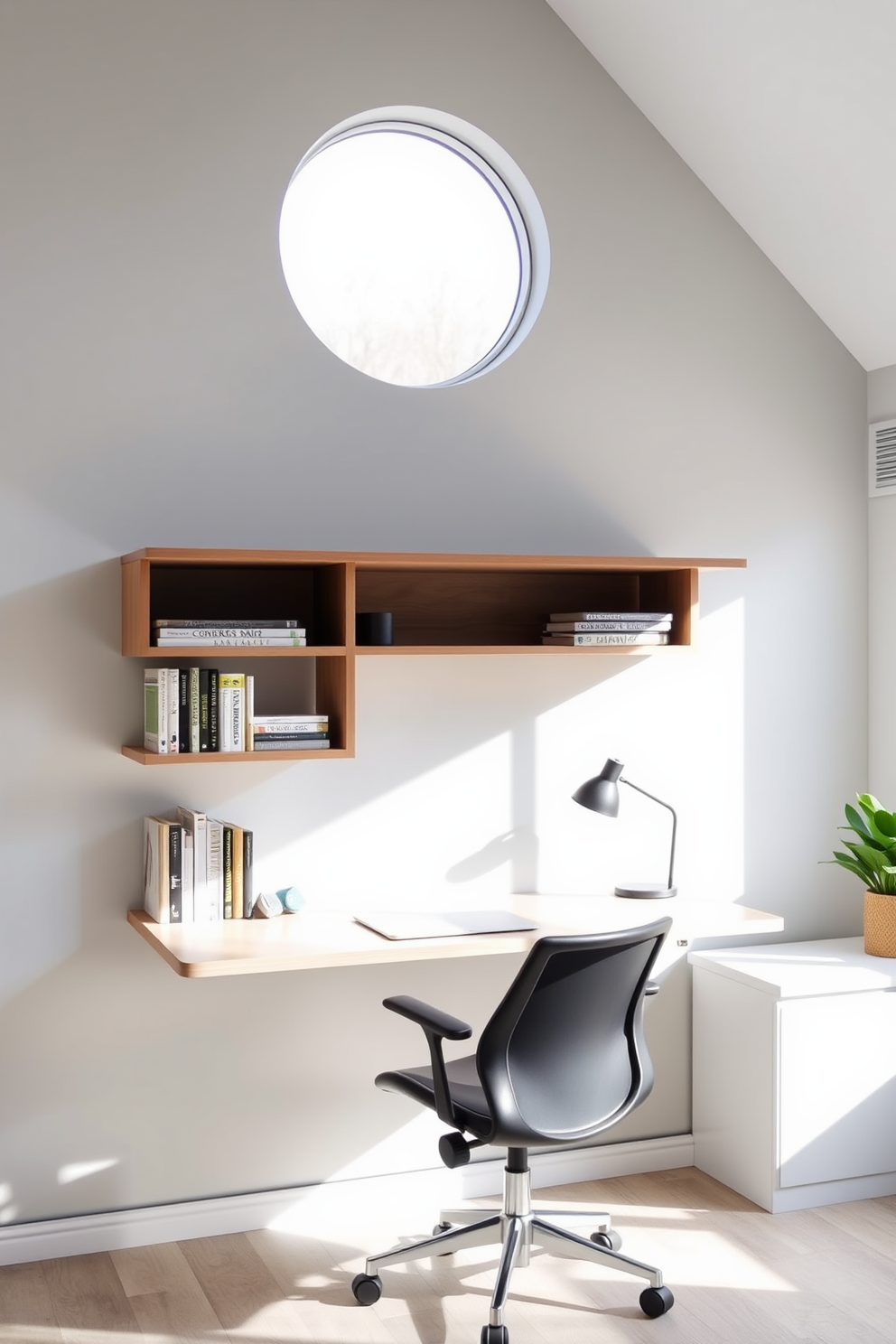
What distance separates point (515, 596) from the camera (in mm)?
3324

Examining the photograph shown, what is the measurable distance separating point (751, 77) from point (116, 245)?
1.63 meters

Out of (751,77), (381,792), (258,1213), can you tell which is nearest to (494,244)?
(751,77)

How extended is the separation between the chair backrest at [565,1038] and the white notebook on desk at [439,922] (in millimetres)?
365

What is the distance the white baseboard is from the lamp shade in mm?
973

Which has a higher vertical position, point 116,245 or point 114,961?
point 116,245

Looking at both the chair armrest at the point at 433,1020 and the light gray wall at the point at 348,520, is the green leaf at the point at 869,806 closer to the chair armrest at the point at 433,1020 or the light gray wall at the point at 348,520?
the light gray wall at the point at 348,520

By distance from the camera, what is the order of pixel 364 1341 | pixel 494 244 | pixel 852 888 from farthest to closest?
pixel 494 244 → pixel 852 888 → pixel 364 1341

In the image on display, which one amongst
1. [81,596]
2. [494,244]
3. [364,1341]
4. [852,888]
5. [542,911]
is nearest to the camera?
[364,1341]

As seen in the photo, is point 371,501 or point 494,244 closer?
point 371,501

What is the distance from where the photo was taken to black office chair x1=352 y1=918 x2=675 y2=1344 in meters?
2.43

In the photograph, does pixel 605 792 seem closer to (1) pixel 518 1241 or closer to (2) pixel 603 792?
(2) pixel 603 792

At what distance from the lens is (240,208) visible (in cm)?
302

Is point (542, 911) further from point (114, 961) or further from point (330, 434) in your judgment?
point (330, 434)

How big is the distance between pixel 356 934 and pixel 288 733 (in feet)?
1.59
